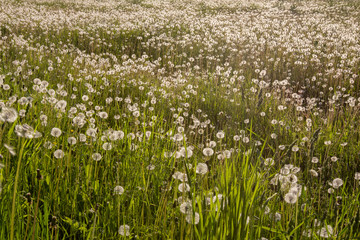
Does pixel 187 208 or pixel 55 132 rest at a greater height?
pixel 55 132

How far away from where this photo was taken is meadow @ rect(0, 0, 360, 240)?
63.1 inches

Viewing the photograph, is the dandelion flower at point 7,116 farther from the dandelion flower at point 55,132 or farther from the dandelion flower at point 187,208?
the dandelion flower at point 55,132

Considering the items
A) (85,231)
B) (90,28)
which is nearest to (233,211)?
(85,231)

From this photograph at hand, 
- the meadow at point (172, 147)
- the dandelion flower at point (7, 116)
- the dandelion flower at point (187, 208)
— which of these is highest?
the dandelion flower at point (7, 116)

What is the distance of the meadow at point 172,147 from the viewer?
1603mm

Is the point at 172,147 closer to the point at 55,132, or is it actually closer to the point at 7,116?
the point at 55,132

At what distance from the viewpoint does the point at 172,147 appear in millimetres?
2740

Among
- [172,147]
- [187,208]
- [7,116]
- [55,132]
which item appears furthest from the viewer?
[172,147]

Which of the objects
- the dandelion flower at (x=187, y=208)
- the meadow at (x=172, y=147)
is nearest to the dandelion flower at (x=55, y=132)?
the meadow at (x=172, y=147)

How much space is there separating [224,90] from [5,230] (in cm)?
389

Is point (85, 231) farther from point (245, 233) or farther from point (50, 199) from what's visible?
point (245, 233)

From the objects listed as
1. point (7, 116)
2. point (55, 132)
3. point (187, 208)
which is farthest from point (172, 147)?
point (7, 116)

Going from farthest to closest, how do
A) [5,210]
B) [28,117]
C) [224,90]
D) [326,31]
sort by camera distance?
[326,31] → [224,90] → [28,117] → [5,210]

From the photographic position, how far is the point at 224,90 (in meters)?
5.01
